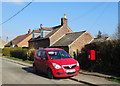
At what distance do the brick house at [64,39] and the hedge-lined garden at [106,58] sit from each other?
15383mm

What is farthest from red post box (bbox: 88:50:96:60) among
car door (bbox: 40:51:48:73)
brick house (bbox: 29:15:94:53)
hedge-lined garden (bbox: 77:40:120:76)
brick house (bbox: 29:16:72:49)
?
brick house (bbox: 29:16:72:49)

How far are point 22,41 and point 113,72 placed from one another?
146ft

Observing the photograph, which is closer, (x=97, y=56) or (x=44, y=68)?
(x=44, y=68)

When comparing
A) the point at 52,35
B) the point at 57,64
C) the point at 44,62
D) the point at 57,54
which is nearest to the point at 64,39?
the point at 52,35

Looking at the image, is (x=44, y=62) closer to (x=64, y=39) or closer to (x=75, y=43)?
(x=75, y=43)

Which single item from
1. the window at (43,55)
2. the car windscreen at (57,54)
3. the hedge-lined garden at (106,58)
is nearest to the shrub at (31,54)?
the window at (43,55)

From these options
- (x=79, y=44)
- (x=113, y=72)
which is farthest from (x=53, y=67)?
(x=79, y=44)

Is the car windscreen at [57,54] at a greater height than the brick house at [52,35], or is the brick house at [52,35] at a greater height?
the brick house at [52,35]

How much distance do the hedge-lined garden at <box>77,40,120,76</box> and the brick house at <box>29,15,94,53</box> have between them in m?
15.4

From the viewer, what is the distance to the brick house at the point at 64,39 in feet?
92.5

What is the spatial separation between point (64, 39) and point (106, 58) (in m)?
21.2

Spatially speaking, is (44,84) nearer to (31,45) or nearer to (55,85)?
(55,85)

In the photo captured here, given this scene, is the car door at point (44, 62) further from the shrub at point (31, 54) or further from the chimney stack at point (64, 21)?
the chimney stack at point (64, 21)

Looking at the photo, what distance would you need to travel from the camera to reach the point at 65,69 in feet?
30.1
